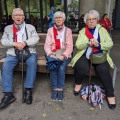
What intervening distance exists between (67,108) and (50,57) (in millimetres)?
903

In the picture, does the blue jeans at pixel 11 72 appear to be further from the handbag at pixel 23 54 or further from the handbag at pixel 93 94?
the handbag at pixel 93 94

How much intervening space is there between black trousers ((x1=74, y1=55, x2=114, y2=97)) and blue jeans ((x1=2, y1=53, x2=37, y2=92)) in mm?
762

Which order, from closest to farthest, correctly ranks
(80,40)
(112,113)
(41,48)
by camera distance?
1. (112,113)
2. (80,40)
3. (41,48)

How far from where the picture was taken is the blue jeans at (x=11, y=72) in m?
2.65

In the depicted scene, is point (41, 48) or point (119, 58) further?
point (41, 48)

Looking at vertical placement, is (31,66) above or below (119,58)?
above

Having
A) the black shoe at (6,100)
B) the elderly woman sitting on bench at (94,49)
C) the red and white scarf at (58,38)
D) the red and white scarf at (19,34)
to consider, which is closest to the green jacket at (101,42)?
the elderly woman sitting on bench at (94,49)

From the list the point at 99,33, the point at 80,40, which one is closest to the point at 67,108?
the point at 80,40

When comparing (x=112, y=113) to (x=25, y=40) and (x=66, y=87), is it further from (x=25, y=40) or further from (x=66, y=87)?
(x=25, y=40)

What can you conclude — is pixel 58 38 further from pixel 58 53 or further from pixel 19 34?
pixel 19 34

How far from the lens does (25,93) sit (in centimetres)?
267

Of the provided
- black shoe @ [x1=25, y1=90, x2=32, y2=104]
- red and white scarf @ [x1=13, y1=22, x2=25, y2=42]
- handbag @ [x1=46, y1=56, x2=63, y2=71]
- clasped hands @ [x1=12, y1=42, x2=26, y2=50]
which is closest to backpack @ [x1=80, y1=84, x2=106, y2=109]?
handbag @ [x1=46, y1=56, x2=63, y2=71]

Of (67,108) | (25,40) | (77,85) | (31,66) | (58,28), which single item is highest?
(58,28)

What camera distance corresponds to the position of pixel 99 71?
8.43ft
